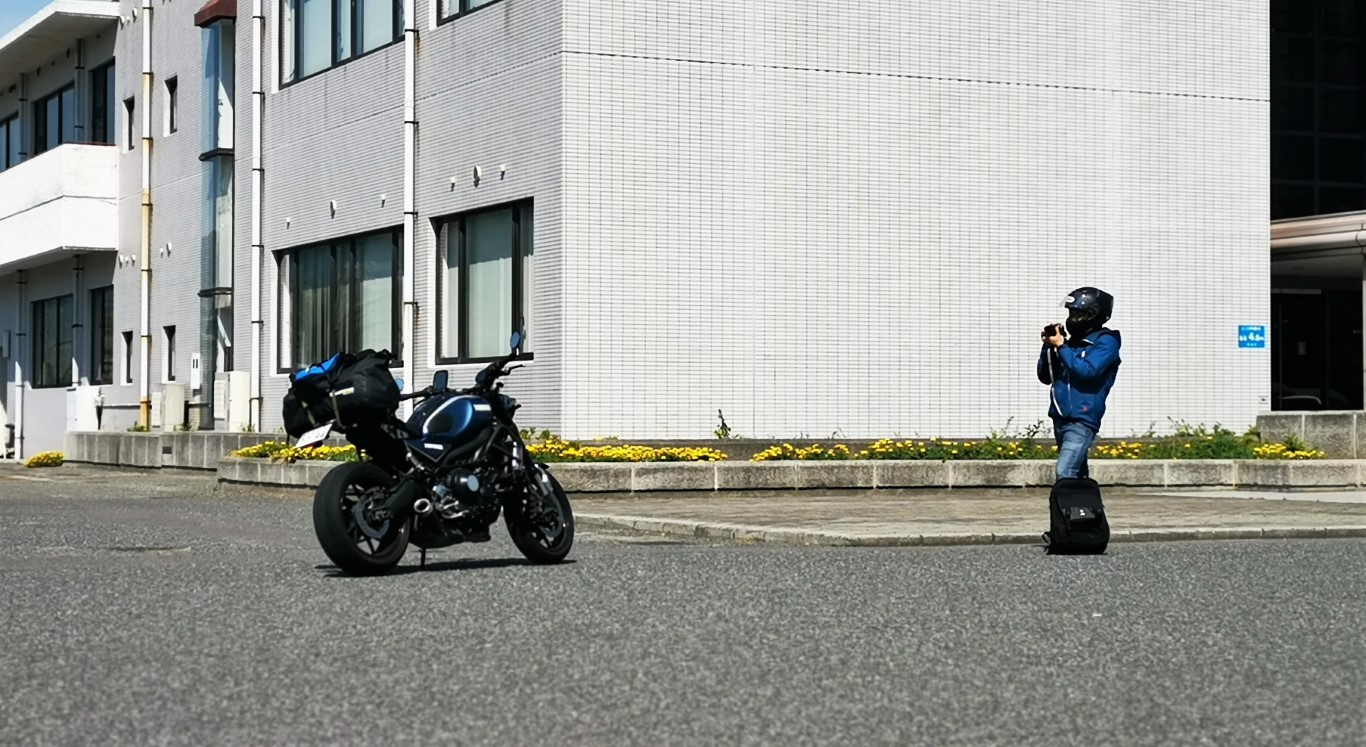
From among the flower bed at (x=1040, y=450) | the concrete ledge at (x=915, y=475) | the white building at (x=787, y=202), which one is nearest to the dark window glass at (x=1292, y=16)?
the white building at (x=787, y=202)

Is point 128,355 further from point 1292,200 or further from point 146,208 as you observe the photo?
point 1292,200

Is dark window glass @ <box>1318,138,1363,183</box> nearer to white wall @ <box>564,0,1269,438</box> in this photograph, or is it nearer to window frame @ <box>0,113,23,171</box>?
white wall @ <box>564,0,1269,438</box>

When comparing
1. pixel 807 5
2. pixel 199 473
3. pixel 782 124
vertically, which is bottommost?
pixel 199 473

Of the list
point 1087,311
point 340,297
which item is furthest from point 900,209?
point 1087,311

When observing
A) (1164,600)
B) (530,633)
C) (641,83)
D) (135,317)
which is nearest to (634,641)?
(530,633)

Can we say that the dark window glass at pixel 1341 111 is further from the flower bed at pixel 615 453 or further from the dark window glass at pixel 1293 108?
the flower bed at pixel 615 453

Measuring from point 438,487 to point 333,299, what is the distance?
732 inches

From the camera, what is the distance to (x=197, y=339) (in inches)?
1394

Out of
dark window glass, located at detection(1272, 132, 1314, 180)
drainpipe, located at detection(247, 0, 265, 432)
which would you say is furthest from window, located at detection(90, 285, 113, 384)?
dark window glass, located at detection(1272, 132, 1314, 180)

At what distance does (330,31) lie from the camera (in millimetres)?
30750

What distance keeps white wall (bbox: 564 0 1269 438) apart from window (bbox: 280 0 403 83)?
5746 mm

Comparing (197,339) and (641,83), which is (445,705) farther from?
(197,339)

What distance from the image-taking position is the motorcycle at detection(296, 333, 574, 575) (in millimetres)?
11992

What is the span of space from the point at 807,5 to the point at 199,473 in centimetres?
1261
